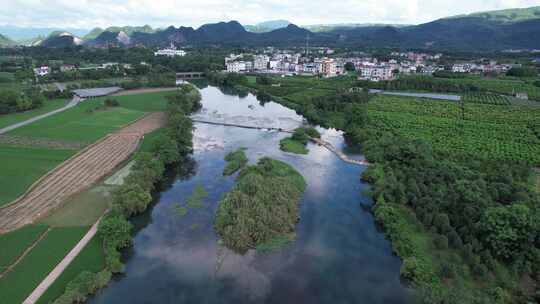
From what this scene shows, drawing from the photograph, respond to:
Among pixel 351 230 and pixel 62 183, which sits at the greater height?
pixel 62 183

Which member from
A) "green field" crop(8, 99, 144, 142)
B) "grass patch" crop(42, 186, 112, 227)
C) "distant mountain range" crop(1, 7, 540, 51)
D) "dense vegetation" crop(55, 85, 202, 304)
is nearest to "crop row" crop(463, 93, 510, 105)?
"dense vegetation" crop(55, 85, 202, 304)

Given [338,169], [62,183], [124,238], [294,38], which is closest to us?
[124,238]

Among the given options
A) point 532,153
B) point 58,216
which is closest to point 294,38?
point 532,153

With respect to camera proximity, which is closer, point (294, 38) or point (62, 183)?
point (62, 183)

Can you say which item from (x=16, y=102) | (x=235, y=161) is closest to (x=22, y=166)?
(x=235, y=161)

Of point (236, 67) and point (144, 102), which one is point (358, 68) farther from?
point (144, 102)

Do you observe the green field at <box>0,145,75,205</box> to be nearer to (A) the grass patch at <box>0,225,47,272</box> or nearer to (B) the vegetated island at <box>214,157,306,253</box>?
(A) the grass patch at <box>0,225,47,272</box>

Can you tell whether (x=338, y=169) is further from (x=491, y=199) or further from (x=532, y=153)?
(x=532, y=153)
